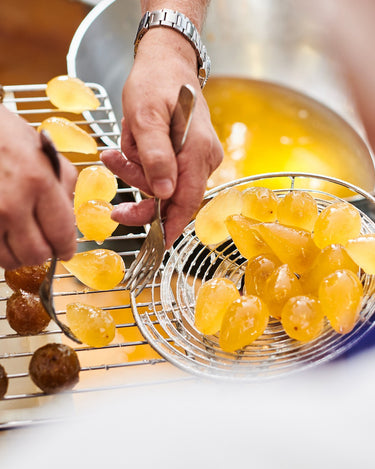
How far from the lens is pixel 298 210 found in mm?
598

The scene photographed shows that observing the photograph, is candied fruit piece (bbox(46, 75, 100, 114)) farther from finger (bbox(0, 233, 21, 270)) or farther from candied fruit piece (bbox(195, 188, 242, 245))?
finger (bbox(0, 233, 21, 270))

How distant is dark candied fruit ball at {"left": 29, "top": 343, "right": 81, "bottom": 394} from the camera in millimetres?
476

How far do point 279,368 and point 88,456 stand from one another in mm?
336

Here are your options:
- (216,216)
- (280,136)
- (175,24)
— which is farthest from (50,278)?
(280,136)

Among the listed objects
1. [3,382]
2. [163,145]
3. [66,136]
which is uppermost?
[66,136]

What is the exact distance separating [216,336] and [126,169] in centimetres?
22

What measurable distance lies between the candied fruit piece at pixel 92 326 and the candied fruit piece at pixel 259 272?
16 cm

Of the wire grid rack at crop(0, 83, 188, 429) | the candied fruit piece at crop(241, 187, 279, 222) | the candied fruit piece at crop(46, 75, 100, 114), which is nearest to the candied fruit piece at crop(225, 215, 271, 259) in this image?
the candied fruit piece at crop(241, 187, 279, 222)

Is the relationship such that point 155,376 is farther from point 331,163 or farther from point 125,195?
point 331,163

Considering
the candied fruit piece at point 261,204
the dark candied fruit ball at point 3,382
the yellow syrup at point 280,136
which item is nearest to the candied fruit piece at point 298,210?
the candied fruit piece at point 261,204

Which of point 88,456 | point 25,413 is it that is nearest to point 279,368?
point 25,413

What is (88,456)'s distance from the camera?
17 cm

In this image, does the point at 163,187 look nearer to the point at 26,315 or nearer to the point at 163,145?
the point at 163,145

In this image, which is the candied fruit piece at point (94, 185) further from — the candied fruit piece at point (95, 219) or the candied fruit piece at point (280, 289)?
the candied fruit piece at point (280, 289)
